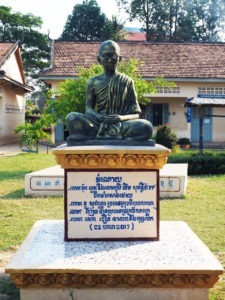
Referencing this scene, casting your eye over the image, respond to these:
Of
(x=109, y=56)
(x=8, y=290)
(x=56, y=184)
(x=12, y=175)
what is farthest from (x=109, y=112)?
(x=12, y=175)

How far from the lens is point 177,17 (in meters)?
34.2

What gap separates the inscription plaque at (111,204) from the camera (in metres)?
4.09

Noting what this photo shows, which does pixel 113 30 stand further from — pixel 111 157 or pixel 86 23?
pixel 111 157

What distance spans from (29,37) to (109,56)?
28.2 meters

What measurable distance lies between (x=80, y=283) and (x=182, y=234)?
1423 mm

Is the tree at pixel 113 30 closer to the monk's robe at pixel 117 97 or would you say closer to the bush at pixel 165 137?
the bush at pixel 165 137

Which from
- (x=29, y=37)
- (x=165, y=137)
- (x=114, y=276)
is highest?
(x=29, y=37)

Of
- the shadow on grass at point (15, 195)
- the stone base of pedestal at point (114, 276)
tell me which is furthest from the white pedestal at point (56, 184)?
the stone base of pedestal at point (114, 276)

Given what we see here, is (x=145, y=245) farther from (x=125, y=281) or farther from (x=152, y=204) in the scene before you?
(x=125, y=281)

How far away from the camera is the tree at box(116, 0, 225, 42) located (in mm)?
33812

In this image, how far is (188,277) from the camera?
337 cm

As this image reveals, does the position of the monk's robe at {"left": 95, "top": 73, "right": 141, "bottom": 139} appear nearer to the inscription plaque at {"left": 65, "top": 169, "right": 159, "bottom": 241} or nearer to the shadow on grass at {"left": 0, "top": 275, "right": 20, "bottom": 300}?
→ the inscription plaque at {"left": 65, "top": 169, "right": 159, "bottom": 241}

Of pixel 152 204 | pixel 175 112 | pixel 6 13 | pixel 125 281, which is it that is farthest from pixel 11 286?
pixel 6 13

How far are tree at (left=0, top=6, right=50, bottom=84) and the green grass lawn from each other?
2173 cm
